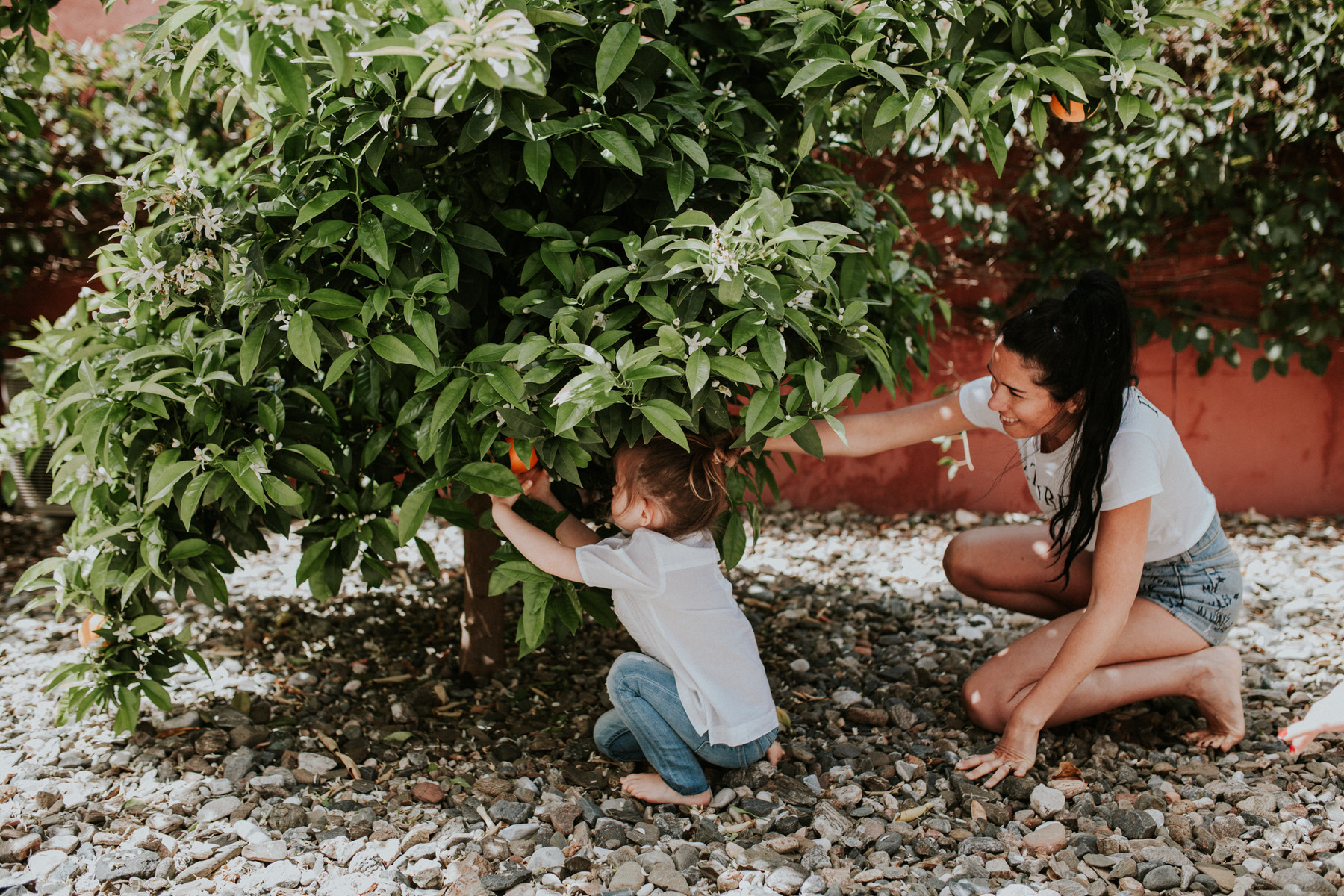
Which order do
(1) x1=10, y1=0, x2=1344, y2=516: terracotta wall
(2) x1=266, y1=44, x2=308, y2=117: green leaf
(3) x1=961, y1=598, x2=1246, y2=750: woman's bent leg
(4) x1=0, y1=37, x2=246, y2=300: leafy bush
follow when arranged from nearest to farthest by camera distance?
(2) x1=266, y1=44, x2=308, y2=117: green leaf
(3) x1=961, y1=598, x2=1246, y2=750: woman's bent leg
(4) x1=0, y1=37, x2=246, y2=300: leafy bush
(1) x1=10, y1=0, x2=1344, y2=516: terracotta wall

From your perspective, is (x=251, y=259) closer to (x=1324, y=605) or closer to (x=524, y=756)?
(x=524, y=756)

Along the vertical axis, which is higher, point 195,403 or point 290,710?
point 195,403

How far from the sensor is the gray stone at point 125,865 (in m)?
1.49

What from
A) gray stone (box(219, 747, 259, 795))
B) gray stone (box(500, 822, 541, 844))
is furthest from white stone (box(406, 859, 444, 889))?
gray stone (box(219, 747, 259, 795))

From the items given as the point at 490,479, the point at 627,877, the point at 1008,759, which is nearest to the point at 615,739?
the point at 627,877

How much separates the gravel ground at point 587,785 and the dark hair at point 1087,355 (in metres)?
0.57

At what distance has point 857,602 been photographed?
111 inches

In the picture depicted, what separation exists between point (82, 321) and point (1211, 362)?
366 centimetres

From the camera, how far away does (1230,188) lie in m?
3.36

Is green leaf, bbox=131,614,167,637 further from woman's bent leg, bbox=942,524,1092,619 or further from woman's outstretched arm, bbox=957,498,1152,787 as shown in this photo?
woman's bent leg, bbox=942,524,1092,619

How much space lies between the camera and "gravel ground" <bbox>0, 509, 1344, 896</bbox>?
150 cm

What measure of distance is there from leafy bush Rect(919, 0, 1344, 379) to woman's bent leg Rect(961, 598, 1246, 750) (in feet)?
5.80

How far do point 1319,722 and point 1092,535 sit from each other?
0.56m

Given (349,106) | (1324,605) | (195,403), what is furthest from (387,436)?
(1324,605)
